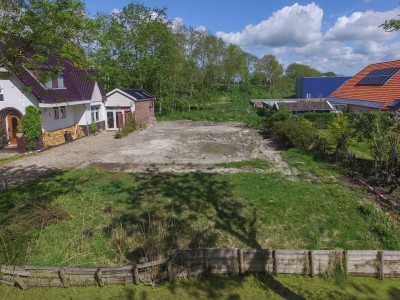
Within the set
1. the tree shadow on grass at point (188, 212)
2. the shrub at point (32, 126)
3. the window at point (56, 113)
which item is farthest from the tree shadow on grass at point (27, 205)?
the window at point (56, 113)

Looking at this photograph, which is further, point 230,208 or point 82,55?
point 230,208

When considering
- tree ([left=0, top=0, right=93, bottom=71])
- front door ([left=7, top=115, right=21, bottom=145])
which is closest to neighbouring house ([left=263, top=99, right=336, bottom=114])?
front door ([left=7, top=115, right=21, bottom=145])

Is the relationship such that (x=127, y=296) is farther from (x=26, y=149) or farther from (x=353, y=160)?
(x=26, y=149)

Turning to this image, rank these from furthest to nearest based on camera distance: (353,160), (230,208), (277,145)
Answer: (277,145) < (353,160) < (230,208)

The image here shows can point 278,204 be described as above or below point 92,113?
below

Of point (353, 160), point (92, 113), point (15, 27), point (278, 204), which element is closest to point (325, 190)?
point (278, 204)

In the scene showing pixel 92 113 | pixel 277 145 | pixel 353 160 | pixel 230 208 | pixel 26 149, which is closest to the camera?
pixel 230 208
